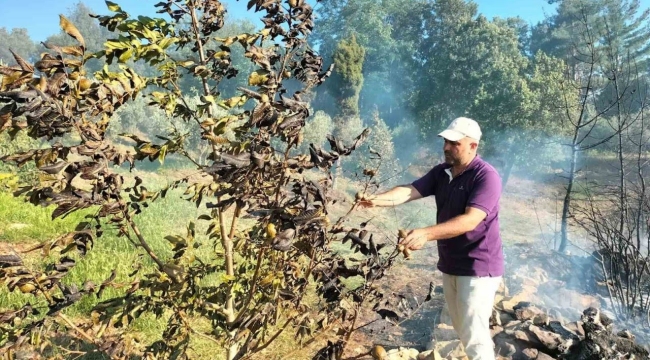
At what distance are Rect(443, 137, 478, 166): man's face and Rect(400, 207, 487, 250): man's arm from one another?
0.45 m

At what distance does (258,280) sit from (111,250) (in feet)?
16.0

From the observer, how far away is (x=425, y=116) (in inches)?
895

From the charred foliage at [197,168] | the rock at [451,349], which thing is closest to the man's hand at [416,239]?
the charred foliage at [197,168]

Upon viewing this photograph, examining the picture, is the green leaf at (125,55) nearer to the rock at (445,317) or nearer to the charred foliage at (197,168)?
the charred foliage at (197,168)

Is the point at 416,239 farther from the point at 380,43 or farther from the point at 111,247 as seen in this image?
the point at 380,43

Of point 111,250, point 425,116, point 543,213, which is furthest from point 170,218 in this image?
point 425,116

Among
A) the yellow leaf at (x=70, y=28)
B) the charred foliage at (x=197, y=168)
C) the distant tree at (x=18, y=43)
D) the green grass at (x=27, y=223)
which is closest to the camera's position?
the yellow leaf at (x=70, y=28)

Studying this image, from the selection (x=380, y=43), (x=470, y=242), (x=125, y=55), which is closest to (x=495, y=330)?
(x=470, y=242)

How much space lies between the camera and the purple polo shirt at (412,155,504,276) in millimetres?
2932

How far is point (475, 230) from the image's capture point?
3.05 m

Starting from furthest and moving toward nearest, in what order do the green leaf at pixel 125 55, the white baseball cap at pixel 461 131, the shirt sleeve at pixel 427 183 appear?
the shirt sleeve at pixel 427 183
the white baseball cap at pixel 461 131
the green leaf at pixel 125 55

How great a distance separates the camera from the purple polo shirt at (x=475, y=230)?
115 inches

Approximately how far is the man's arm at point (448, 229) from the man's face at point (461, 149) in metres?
0.45

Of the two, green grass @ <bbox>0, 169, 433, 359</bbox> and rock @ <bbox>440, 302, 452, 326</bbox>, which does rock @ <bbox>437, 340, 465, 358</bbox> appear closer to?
rock @ <bbox>440, 302, 452, 326</bbox>
